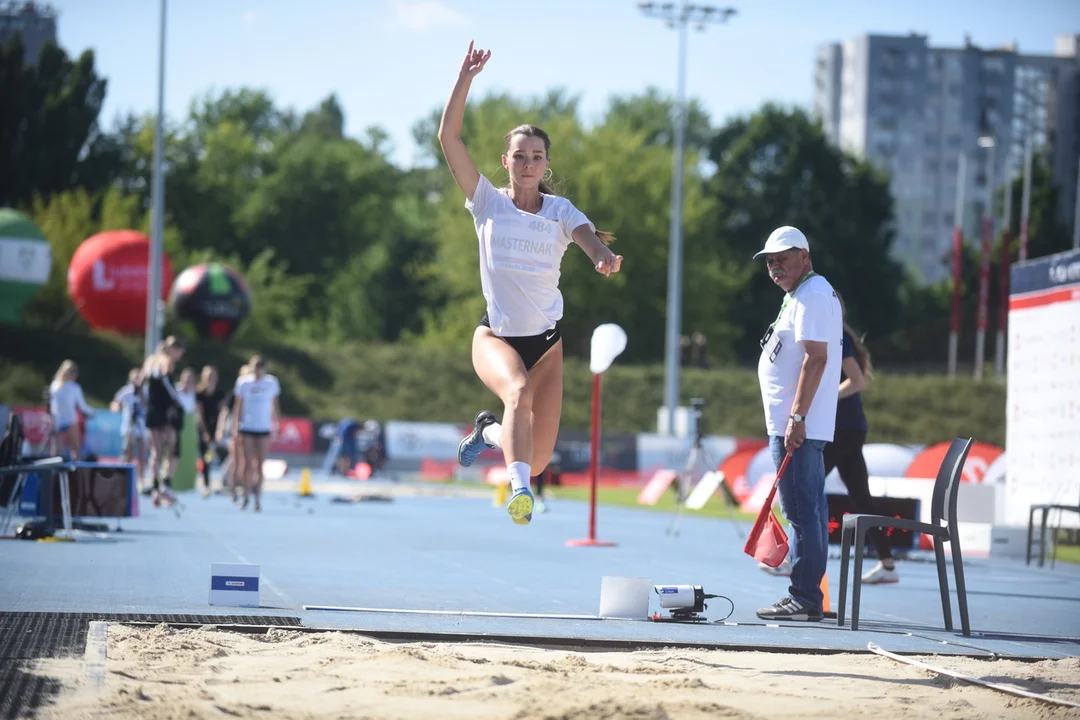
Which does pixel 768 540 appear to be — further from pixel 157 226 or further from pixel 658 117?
pixel 658 117

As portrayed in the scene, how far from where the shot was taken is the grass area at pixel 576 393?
46.1m

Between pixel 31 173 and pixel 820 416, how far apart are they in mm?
51690

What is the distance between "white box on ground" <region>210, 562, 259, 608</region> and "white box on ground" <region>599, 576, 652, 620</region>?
6.39 ft

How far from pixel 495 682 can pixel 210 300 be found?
39.7m

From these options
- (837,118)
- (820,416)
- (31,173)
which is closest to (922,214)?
(837,118)

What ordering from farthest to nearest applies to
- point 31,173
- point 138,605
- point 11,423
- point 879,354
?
point 879,354 → point 31,173 → point 11,423 → point 138,605

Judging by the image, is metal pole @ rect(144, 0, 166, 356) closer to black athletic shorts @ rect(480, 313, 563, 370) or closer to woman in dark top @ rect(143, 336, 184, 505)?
woman in dark top @ rect(143, 336, 184, 505)

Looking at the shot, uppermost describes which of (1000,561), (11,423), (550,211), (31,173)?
(31,173)

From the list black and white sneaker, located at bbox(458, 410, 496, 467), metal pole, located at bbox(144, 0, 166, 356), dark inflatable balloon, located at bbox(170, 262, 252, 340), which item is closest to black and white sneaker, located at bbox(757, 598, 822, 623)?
black and white sneaker, located at bbox(458, 410, 496, 467)

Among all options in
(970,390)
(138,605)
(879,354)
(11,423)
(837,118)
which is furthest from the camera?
(837,118)

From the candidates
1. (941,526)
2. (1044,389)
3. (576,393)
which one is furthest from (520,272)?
(576,393)

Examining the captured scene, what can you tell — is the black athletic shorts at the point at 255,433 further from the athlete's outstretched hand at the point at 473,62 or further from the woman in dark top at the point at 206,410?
the athlete's outstretched hand at the point at 473,62

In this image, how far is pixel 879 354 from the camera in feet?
241

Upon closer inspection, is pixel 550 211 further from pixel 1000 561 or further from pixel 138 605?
pixel 1000 561
